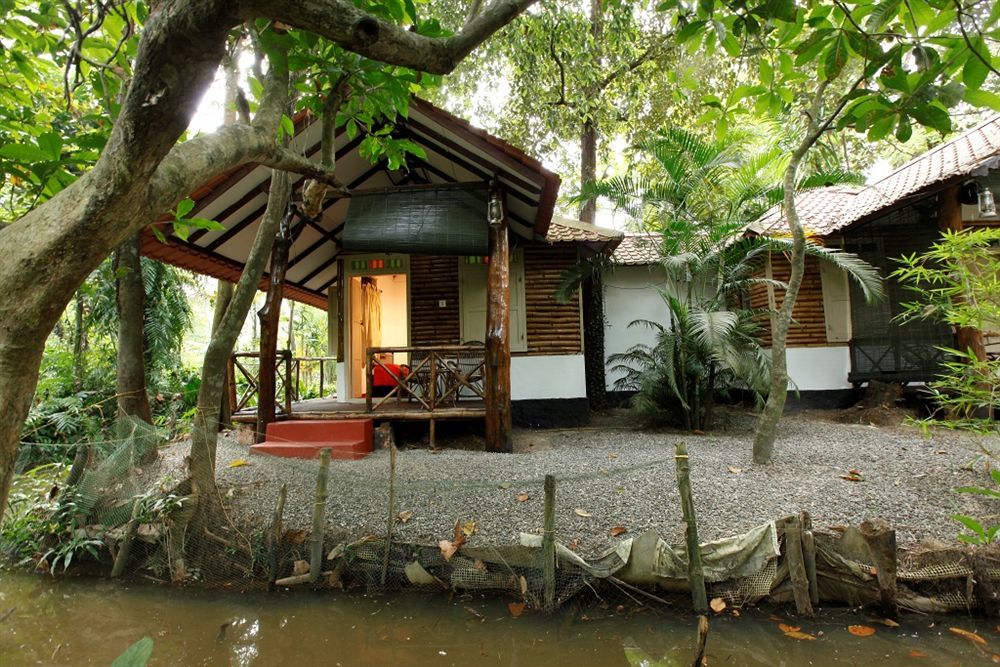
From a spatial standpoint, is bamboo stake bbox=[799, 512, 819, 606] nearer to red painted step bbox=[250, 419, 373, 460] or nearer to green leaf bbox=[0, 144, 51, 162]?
green leaf bbox=[0, 144, 51, 162]

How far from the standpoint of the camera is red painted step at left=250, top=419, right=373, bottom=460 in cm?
638

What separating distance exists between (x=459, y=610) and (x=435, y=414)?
3259 mm

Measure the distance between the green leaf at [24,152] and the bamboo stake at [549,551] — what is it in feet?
10.4

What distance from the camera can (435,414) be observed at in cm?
677

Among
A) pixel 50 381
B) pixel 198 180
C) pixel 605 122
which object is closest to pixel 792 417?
pixel 605 122

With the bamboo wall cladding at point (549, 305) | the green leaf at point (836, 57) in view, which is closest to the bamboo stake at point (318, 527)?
the green leaf at point (836, 57)

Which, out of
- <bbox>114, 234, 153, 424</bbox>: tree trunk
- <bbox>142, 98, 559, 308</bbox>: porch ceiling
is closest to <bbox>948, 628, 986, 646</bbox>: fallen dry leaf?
<bbox>142, 98, 559, 308</bbox>: porch ceiling

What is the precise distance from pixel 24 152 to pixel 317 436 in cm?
534

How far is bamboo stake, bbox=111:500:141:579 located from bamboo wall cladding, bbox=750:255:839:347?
9534 mm

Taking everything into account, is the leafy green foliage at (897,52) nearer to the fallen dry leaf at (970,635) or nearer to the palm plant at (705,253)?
the fallen dry leaf at (970,635)

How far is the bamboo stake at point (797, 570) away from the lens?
345 cm

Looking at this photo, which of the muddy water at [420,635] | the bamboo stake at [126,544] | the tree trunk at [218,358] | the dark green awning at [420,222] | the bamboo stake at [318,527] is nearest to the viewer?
the muddy water at [420,635]

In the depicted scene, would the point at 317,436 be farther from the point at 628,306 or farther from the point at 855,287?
the point at 855,287

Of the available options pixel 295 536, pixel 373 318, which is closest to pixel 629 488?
pixel 295 536
